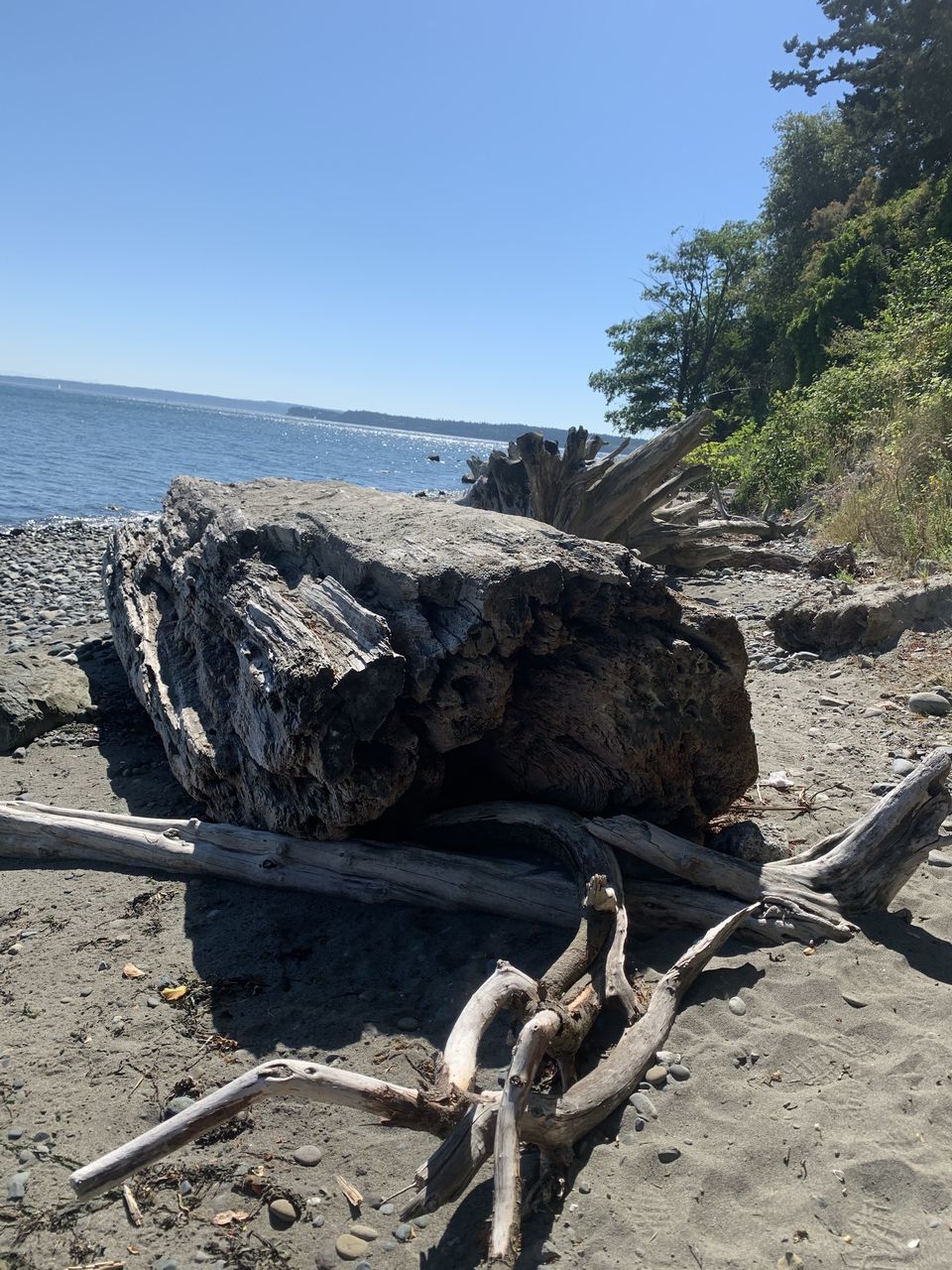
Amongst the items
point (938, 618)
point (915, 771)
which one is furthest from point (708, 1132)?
point (938, 618)

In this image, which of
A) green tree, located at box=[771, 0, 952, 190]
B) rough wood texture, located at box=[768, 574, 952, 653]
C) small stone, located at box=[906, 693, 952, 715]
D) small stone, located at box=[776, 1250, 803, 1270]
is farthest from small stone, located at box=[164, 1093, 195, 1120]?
green tree, located at box=[771, 0, 952, 190]

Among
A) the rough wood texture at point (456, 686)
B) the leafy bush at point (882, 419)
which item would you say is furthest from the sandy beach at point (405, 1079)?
the leafy bush at point (882, 419)

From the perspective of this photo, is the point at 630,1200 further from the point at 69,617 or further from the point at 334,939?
the point at 69,617

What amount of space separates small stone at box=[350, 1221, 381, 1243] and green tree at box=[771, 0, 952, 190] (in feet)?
104

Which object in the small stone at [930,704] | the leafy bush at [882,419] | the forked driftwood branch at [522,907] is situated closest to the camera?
the forked driftwood branch at [522,907]

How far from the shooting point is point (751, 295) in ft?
113

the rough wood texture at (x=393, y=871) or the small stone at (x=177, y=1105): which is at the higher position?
the rough wood texture at (x=393, y=871)

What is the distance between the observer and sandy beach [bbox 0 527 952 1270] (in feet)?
7.61

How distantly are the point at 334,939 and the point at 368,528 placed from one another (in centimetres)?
213

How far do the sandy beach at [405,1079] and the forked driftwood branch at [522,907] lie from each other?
130 mm

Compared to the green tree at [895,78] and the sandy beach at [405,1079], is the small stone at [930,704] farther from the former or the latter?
the green tree at [895,78]

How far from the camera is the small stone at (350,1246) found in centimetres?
232

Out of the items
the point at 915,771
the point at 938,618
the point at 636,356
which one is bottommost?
the point at 915,771

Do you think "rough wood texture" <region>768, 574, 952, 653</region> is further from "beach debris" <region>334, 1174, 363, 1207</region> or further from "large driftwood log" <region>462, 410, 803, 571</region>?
"beach debris" <region>334, 1174, 363, 1207</region>
